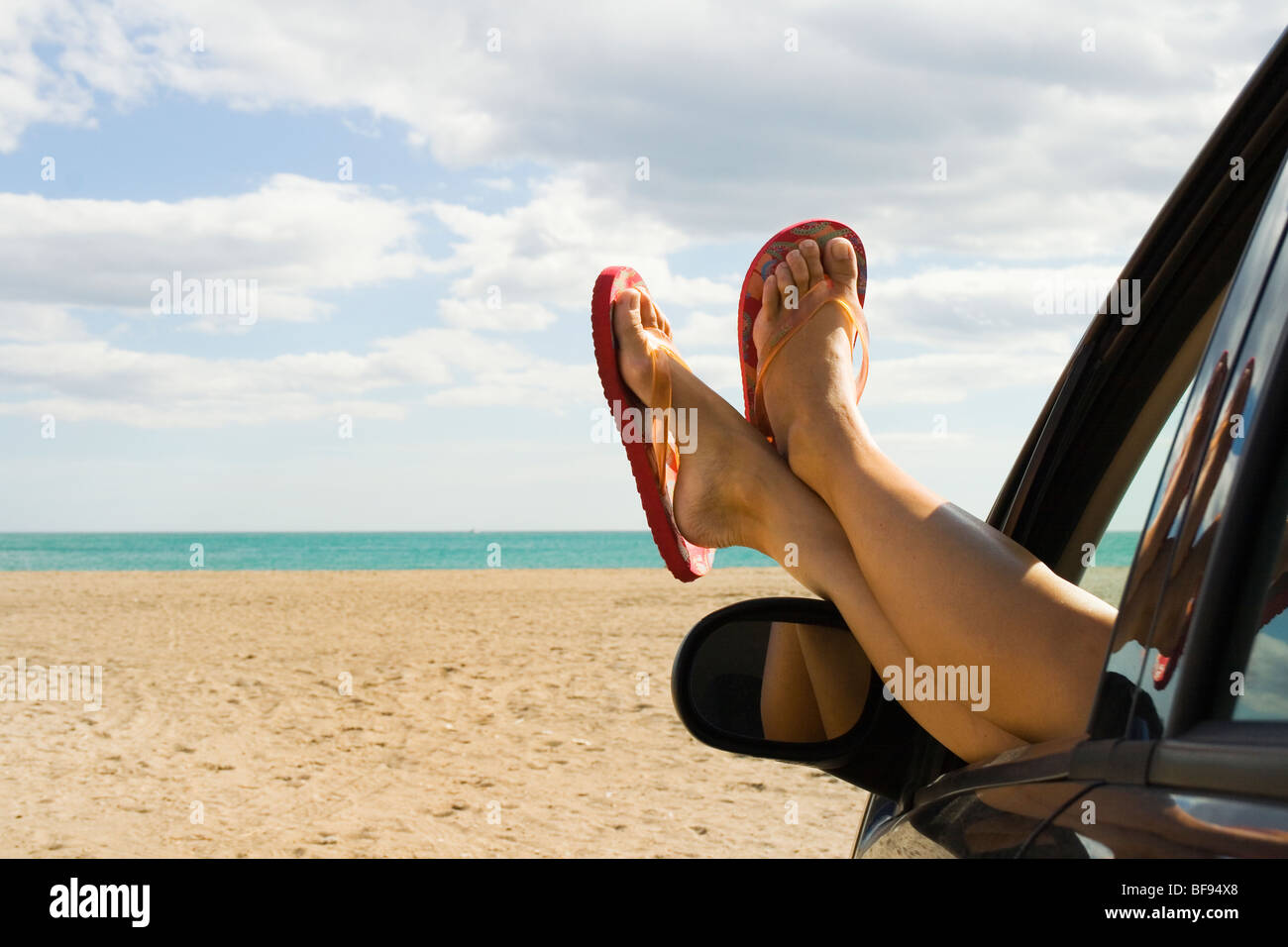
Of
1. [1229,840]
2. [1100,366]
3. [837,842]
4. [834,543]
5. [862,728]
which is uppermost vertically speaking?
[1100,366]

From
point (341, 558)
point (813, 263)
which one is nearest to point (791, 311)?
point (813, 263)

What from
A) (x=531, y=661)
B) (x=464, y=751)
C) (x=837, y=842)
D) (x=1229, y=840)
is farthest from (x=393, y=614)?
(x=1229, y=840)

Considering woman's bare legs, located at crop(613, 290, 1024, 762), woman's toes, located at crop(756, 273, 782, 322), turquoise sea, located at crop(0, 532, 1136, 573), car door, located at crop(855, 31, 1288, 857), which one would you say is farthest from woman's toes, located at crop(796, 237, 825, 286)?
turquoise sea, located at crop(0, 532, 1136, 573)

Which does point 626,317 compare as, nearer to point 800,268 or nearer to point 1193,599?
point 800,268

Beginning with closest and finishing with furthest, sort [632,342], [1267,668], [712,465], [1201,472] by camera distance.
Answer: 1. [1267,668]
2. [1201,472]
3. [712,465]
4. [632,342]

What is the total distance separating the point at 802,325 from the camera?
3.10 m

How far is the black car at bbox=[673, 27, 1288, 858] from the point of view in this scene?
2.49ft

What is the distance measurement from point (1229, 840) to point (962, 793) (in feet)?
1.83

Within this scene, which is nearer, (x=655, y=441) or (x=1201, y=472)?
(x=1201, y=472)

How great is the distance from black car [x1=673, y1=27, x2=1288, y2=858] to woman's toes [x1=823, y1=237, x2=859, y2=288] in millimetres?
1728

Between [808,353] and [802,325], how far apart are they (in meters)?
0.24
